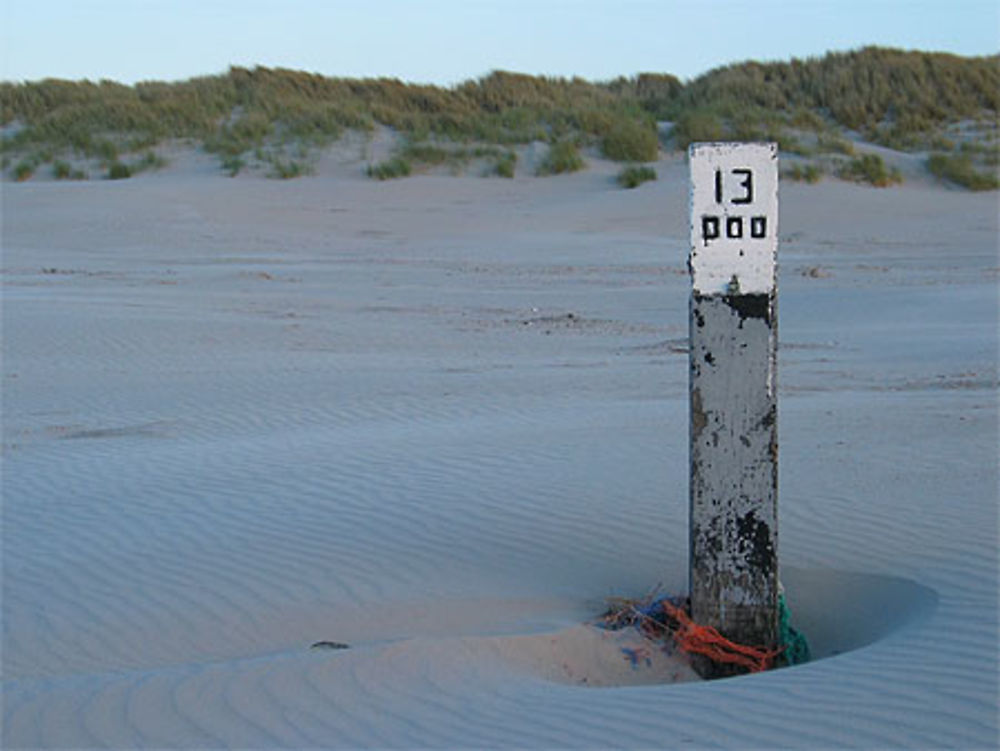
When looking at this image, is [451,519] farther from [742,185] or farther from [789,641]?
[742,185]

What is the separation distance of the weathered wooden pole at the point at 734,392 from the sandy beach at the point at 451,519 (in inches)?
13.9

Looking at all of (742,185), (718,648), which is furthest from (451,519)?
(742,185)

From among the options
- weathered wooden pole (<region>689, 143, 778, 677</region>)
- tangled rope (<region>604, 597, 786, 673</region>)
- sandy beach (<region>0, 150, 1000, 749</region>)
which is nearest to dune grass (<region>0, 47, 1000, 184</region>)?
sandy beach (<region>0, 150, 1000, 749</region>)

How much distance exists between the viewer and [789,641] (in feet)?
16.3

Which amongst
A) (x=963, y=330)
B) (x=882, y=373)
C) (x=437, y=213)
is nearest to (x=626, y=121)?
(x=437, y=213)

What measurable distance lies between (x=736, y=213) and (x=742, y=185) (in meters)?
0.10

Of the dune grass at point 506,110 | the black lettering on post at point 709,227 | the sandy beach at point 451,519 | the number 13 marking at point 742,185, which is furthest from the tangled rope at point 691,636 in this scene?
the dune grass at point 506,110

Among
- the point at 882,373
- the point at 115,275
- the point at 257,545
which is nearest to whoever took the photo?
the point at 257,545

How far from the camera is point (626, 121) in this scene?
33750 mm

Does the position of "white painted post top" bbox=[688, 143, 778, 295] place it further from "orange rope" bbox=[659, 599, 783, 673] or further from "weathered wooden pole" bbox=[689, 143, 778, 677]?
"orange rope" bbox=[659, 599, 783, 673]

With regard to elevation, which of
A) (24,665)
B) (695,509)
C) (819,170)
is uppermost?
(819,170)

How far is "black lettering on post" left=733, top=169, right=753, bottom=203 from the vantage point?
4480 millimetres

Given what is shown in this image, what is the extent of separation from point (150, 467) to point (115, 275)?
11.7 meters

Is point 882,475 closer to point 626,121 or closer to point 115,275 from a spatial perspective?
point 115,275
